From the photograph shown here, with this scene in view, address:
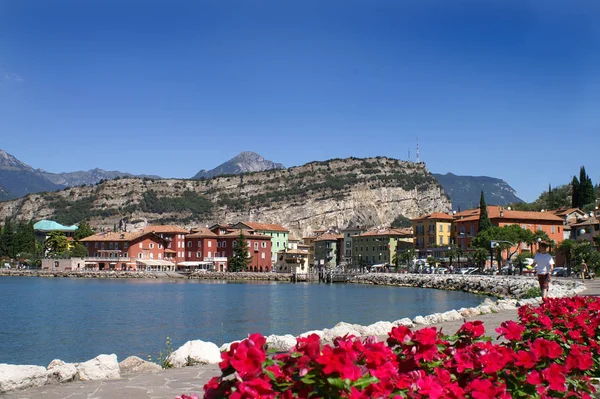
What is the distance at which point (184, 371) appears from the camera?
10453 millimetres

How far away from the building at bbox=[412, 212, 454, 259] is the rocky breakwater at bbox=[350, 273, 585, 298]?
1909 cm

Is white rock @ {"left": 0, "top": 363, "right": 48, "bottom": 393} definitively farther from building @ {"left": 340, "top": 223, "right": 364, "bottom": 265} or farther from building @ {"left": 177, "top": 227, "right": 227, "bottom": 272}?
building @ {"left": 340, "top": 223, "right": 364, "bottom": 265}

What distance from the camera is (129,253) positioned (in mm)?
108750

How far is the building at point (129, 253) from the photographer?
10862 cm

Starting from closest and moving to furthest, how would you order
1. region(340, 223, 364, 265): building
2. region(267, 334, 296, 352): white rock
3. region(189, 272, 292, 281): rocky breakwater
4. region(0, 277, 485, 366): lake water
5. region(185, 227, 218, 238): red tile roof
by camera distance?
region(267, 334, 296, 352): white rock, region(0, 277, 485, 366): lake water, region(189, 272, 292, 281): rocky breakwater, region(185, 227, 218, 238): red tile roof, region(340, 223, 364, 265): building

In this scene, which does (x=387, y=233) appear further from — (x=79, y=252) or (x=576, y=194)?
(x=79, y=252)

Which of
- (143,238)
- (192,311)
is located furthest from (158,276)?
(192,311)

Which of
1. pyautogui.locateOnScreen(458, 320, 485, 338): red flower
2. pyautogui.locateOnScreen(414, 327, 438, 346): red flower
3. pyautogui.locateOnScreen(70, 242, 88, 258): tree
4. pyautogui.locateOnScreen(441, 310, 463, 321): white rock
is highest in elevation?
pyautogui.locateOnScreen(70, 242, 88, 258): tree

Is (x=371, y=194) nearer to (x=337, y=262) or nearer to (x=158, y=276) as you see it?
(x=337, y=262)

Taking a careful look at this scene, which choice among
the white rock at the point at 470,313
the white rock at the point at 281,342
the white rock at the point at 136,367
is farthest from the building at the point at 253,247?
the white rock at the point at 136,367

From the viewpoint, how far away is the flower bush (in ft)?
13.6

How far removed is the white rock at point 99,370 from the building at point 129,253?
327 feet

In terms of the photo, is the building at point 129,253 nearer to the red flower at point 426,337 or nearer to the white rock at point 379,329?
the white rock at point 379,329

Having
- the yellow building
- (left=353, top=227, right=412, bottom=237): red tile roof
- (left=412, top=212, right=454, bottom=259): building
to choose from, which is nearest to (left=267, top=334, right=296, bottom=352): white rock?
(left=412, top=212, right=454, bottom=259): building
